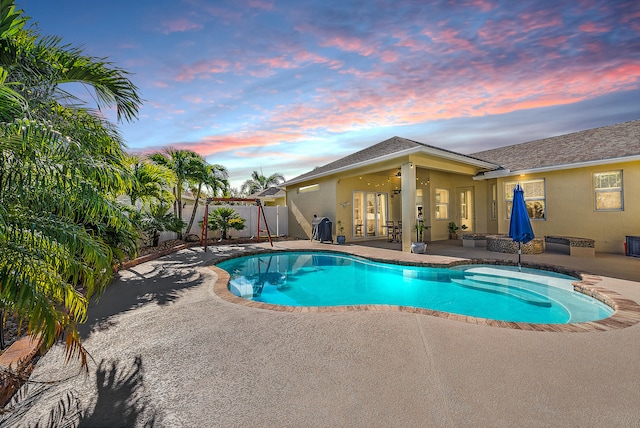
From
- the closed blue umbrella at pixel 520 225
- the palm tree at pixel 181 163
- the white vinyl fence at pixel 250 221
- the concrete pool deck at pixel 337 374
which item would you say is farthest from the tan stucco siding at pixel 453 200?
the palm tree at pixel 181 163

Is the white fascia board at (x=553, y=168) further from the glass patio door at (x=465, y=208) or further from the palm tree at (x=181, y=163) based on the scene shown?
the palm tree at (x=181, y=163)

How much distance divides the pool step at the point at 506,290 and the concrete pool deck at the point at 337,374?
217 cm

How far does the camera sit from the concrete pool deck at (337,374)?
6.56ft

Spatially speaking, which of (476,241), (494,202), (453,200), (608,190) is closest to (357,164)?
(476,241)

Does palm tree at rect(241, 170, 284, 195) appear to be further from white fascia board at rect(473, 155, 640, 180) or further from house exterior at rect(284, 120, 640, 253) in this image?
white fascia board at rect(473, 155, 640, 180)

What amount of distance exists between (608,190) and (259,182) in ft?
99.4

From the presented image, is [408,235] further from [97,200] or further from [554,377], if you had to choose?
[97,200]

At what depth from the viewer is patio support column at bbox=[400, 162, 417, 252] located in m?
9.80

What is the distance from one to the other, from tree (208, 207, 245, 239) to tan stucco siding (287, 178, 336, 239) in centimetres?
333

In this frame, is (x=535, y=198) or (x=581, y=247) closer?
(x=581, y=247)

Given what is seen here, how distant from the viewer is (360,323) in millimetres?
3717

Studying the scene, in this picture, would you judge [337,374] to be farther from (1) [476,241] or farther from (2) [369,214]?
(2) [369,214]

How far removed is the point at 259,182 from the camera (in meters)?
34.2

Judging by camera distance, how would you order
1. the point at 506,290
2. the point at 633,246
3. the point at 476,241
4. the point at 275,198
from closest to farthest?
the point at 506,290 → the point at 633,246 → the point at 476,241 → the point at 275,198
